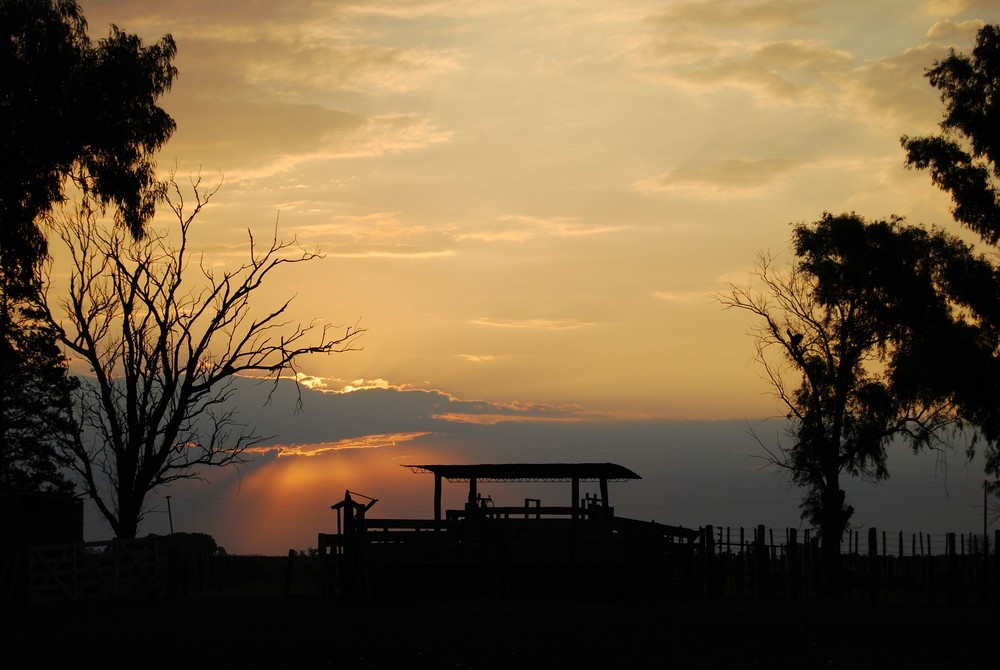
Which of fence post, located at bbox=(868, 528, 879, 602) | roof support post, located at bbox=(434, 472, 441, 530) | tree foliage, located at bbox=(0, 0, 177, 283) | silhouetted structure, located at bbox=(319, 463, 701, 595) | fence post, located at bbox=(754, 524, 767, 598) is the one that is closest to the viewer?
tree foliage, located at bbox=(0, 0, 177, 283)

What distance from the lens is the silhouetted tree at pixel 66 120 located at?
2209 centimetres

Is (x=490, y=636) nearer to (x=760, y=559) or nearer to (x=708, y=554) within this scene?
(x=708, y=554)

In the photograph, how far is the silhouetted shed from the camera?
113 feet

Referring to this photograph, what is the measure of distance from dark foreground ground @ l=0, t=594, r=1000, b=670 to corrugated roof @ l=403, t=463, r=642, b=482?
9050 millimetres

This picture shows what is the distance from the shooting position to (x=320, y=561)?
28547 millimetres

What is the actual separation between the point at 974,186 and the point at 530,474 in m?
17.0

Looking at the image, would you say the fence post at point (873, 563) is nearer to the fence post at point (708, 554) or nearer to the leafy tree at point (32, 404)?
the fence post at point (708, 554)

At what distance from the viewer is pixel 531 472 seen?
36.1 meters

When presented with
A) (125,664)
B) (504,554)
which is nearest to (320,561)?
(504,554)

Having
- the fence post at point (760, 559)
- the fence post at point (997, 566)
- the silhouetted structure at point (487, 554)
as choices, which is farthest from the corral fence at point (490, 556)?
the fence post at point (997, 566)

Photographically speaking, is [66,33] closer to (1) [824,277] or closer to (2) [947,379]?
(2) [947,379]

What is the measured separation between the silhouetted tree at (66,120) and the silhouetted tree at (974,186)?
854 inches

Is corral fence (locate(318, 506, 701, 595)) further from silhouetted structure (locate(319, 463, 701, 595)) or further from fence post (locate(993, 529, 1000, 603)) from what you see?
fence post (locate(993, 529, 1000, 603))

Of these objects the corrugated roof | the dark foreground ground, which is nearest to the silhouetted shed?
the corrugated roof
